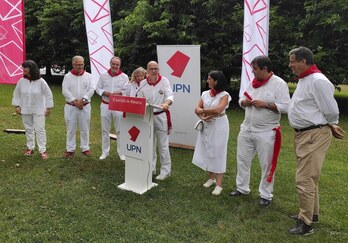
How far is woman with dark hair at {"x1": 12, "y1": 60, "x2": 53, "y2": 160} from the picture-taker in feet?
20.3

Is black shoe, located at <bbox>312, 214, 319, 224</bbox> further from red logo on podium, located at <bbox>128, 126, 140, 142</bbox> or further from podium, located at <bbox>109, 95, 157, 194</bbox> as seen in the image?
red logo on podium, located at <bbox>128, 126, 140, 142</bbox>

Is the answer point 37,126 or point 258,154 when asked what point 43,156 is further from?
point 258,154

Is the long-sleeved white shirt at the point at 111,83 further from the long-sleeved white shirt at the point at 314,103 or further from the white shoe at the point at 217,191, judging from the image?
the long-sleeved white shirt at the point at 314,103

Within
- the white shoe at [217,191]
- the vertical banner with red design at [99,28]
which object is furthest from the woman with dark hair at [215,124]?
the vertical banner with red design at [99,28]

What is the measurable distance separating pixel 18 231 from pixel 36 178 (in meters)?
1.72

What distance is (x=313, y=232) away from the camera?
155 inches

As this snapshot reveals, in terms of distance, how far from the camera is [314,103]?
3707 millimetres

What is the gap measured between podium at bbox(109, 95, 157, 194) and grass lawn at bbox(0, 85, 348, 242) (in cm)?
21

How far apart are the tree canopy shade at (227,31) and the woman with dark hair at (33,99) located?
7.19 meters

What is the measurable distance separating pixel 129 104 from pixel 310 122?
7.61 ft

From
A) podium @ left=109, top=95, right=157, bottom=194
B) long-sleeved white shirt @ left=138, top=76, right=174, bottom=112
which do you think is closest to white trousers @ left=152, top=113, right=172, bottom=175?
long-sleeved white shirt @ left=138, top=76, right=174, bottom=112

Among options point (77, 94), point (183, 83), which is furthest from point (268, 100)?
point (77, 94)

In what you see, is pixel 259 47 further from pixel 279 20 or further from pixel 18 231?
pixel 279 20

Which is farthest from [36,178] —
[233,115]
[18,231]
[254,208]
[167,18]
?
[167,18]
